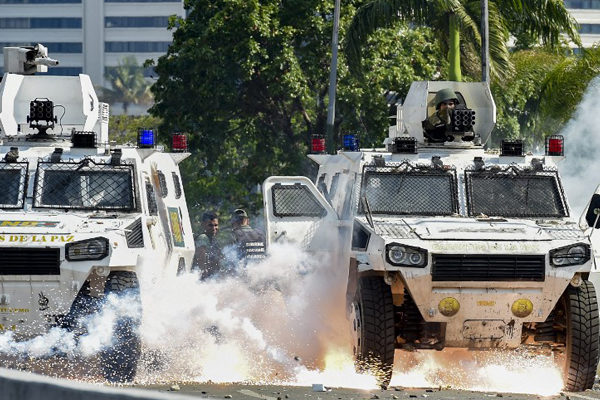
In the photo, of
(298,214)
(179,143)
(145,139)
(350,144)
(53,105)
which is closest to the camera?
(298,214)

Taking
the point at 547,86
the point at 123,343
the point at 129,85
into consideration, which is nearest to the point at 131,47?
the point at 129,85

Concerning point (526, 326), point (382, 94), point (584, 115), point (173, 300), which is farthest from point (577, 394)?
point (382, 94)

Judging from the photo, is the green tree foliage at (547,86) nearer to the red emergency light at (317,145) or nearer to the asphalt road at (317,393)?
the red emergency light at (317,145)

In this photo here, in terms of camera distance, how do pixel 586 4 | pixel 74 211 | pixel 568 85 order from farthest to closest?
pixel 586 4 → pixel 568 85 → pixel 74 211

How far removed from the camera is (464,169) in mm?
15672

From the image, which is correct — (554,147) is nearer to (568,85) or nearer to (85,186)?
(85,186)

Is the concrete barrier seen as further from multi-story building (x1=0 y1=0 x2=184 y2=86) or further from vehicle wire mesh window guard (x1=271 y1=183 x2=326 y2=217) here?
multi-story building (x1=0 y1=0 x2=184 y2=86)

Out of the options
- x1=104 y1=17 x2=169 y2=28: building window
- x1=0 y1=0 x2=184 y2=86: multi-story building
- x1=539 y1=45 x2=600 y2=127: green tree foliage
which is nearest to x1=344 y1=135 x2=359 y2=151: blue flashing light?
x1=539 y1=45 x2=600 y2=127: green tree foliage

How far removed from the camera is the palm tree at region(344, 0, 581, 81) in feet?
93.3

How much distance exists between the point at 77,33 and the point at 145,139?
105 m

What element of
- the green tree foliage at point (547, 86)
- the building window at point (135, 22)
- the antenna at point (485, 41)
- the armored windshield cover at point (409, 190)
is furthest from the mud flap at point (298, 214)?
the building window at point (135, 22)

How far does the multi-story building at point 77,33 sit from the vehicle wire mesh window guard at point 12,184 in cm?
10315

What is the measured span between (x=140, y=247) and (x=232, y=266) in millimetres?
3016

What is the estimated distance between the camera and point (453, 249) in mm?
13859
